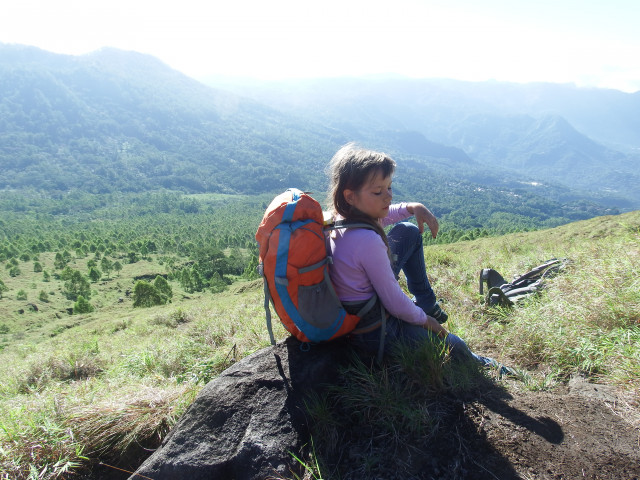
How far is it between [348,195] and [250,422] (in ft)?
5.99

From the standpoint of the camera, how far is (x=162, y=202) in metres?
176

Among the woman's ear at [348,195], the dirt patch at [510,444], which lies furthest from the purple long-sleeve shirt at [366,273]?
the dirt patch at [510,444]

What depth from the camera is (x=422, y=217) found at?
11.4 feet

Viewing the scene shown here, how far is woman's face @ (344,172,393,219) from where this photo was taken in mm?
2766

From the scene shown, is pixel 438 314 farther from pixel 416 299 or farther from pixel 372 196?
pixel 372 196

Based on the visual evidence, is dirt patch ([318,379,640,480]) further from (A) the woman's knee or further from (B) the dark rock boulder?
(A) the woman's knee

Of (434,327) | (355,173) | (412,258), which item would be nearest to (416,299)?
(412,258)

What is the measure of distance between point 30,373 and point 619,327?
8304 millimetres

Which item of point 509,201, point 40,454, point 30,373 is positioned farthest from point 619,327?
point 509,201

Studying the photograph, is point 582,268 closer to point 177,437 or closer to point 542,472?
point 542,472

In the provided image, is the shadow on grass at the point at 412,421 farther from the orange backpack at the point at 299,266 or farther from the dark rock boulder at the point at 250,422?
the orange backpack at the point at 299,266

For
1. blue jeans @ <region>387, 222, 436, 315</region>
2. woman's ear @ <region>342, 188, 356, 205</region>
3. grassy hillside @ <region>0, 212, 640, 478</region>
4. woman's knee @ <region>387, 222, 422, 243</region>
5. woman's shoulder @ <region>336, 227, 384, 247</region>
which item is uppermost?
woman's ear @ <region>342, 188, 356, 205</region>

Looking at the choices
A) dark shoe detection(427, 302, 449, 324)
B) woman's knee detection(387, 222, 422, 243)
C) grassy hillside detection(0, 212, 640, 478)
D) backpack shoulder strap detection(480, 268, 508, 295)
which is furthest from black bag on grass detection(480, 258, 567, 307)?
woman's knee detection(387, 222, 422, 243)

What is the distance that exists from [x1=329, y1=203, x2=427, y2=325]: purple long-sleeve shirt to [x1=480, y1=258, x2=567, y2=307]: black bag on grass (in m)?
2.10
